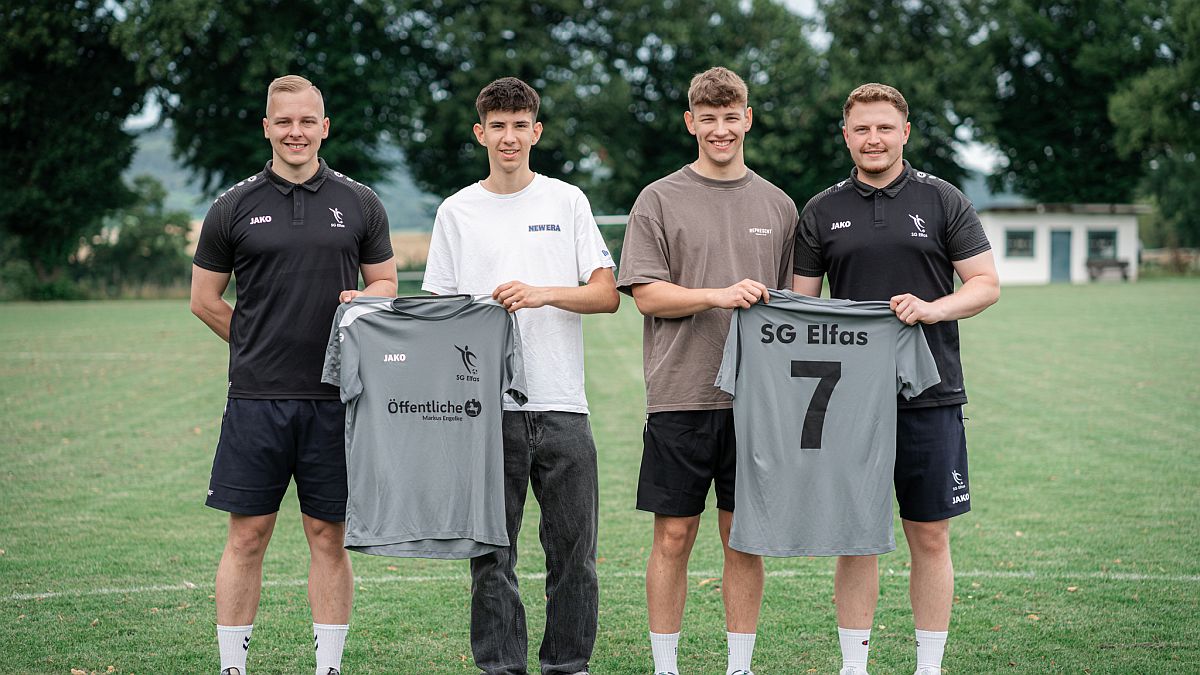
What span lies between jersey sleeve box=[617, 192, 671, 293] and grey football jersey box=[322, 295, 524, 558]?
478 millimetres

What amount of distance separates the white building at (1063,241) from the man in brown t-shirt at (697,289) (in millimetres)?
42132

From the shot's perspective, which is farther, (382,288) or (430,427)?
(382,288)

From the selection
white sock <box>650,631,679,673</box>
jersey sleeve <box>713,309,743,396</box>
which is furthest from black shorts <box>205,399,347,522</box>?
jersey sleeve <box>713,309,743,396</box>

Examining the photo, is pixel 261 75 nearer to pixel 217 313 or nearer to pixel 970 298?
pixel 217 313

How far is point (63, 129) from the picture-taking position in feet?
123

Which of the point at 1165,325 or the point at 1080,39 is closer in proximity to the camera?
the point at 1165,325

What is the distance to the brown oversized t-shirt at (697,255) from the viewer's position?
415 centimetres

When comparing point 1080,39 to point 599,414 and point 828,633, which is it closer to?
point 599,414

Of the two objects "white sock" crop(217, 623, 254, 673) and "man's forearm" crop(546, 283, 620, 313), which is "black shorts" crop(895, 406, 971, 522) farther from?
"white sock" crop(217, 623, 254, 673)

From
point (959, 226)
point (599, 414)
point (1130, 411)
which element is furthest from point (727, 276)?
point (1130, 411)

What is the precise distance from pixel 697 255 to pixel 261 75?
34.5 meters

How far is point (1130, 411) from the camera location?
11727 mm

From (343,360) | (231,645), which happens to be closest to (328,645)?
(231,645)

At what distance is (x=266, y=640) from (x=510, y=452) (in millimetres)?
1621
